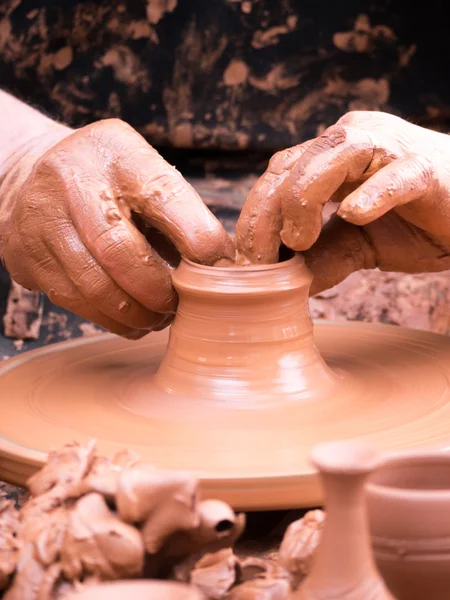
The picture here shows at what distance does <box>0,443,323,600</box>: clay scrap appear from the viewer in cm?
101

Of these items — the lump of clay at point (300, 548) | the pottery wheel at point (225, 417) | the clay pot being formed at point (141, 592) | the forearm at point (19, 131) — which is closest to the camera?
the clay pot being formed at point (141, 592)

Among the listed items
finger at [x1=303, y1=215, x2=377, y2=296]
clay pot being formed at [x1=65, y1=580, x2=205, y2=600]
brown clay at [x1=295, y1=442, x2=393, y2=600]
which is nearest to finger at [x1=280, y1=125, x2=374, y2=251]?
finger at [x1=303, y1=215, x2=377, y2=296]

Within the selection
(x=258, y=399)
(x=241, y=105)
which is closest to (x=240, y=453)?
(x=258, y=399)

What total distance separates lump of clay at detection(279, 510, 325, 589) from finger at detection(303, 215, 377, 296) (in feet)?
2.56

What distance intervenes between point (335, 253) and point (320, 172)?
0.38 meters

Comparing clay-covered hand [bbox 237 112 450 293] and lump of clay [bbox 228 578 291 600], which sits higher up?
clay-covered hand [bbox 237 112 450 293]

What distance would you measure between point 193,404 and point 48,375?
396 millimetres

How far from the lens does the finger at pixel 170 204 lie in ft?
5.42

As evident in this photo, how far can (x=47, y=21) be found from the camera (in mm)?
2797

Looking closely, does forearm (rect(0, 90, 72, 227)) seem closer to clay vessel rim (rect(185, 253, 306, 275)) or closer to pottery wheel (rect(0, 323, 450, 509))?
pottery wheel (rect(0, 323, 450, 509))

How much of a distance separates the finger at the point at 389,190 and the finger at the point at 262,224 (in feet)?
0.66

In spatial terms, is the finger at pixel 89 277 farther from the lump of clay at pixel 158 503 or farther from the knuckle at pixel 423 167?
the lump of clay at pixel 158 503

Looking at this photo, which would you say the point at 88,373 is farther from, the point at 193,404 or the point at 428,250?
the point at 428,250

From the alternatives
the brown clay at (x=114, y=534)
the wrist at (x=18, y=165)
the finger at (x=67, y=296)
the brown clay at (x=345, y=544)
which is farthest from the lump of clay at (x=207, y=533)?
the wrist at (x=18, y=165)
